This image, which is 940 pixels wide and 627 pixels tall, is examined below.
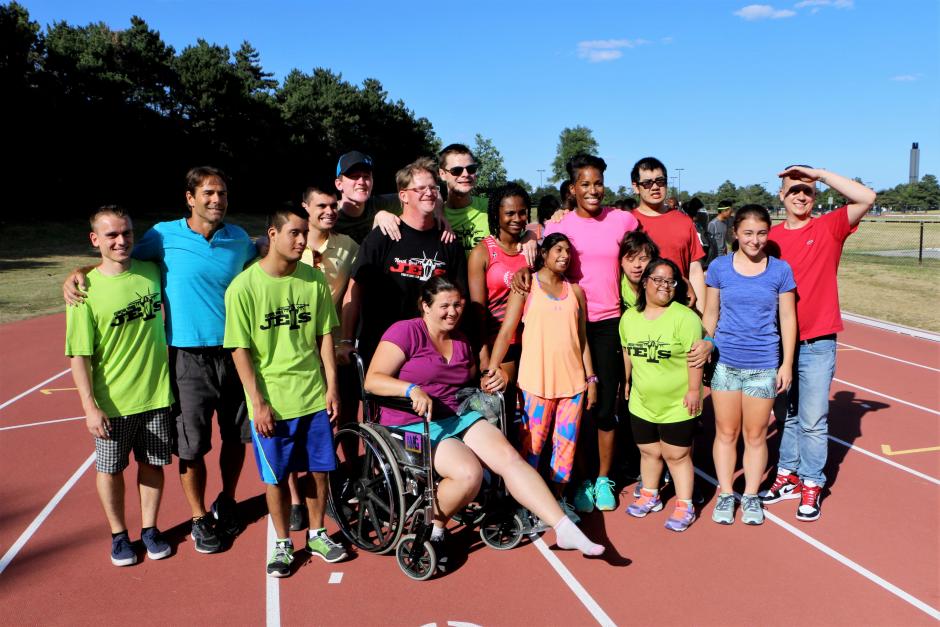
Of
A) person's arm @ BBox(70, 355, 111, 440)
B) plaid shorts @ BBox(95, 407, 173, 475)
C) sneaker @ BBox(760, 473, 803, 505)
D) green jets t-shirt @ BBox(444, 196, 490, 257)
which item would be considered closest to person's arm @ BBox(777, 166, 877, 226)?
sneaker @ BBox(760, 473, 803, 505)

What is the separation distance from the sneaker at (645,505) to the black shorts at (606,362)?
504mm

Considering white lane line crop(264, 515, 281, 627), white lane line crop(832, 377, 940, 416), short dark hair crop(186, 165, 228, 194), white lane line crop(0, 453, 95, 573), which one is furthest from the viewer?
white lane line crop(832, 377, 940, 416)

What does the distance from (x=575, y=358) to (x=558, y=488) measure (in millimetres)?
821

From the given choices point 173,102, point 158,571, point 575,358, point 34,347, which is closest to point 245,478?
point 158,571

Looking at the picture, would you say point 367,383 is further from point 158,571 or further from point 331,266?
point 158,571

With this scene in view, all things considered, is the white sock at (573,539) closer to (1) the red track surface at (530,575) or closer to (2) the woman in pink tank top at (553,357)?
(1) the red track surface at (530,575)

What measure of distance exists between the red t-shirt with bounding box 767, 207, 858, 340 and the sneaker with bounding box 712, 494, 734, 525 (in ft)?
3.57

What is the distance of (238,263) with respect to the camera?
375 cm

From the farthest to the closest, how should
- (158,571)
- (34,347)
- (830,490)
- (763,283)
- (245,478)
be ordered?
(34,347)
(245,478)
(830,490)
(763,283)
(158,571)

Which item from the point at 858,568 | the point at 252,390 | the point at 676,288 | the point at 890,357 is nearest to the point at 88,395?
the point at 252,390

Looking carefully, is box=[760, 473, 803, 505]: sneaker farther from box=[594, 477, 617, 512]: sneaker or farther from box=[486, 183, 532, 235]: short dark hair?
box=[486, 183, 532, 235]: short dark hair

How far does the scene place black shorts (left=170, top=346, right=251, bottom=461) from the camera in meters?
3.63

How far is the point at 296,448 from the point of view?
355 cm

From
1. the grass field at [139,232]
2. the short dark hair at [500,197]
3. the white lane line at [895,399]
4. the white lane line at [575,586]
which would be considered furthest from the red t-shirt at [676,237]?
the grass field at [139,232]
